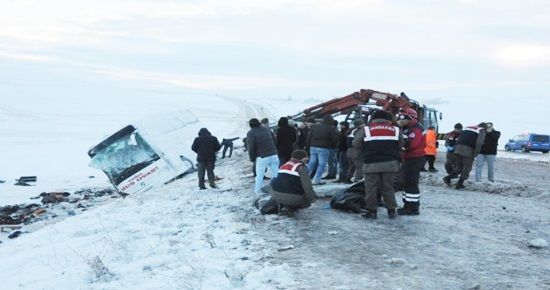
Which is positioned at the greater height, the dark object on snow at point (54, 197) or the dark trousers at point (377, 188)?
the dark trousers at point (377, 188)

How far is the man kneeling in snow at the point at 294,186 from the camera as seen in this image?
9.45 metres

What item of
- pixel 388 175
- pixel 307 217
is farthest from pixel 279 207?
pixel 388 175

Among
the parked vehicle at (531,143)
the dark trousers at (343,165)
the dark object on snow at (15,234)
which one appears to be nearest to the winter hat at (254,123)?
the dark trousers at (343,165)

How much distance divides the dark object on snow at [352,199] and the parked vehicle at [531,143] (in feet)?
96.1

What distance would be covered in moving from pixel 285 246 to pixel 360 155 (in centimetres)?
549

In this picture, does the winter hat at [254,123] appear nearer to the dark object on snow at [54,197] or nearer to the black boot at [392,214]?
the black boot at [392,214]

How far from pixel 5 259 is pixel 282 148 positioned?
20.3ft

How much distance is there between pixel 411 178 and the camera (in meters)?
9.84

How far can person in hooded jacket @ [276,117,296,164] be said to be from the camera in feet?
45.3

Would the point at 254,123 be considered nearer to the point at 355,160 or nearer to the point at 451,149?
the point at 355,160

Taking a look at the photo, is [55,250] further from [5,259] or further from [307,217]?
[307,217]

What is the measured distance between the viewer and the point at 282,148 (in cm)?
1388

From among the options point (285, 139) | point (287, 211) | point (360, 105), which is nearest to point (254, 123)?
point (285, 139)

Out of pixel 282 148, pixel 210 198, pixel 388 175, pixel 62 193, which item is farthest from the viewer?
pixel 62 193
